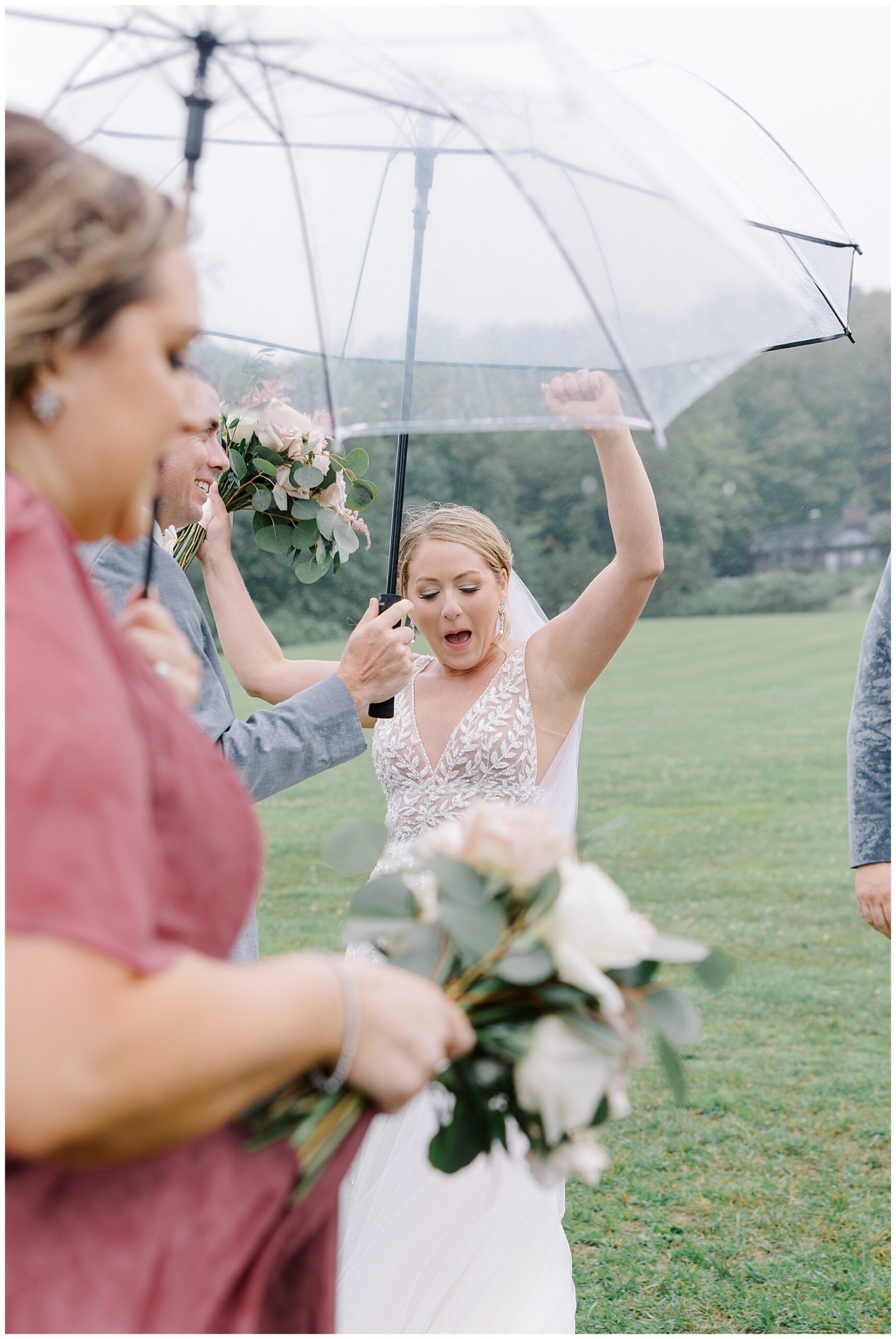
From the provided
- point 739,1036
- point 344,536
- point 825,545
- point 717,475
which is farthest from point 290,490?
point 825,545

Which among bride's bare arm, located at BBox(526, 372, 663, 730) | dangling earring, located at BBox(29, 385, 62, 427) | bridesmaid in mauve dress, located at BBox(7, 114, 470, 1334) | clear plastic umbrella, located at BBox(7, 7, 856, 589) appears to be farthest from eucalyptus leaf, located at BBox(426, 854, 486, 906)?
bride's bare arm, located at BBox(526, 372, 663, 730)

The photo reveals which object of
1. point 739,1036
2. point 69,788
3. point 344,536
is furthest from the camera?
point 739,1036

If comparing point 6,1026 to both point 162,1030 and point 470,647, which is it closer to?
point 162,1030

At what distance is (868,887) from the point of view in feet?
9.43

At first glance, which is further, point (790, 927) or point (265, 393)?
point (790, 927)

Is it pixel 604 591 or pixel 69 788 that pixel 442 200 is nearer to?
pixel 604 591

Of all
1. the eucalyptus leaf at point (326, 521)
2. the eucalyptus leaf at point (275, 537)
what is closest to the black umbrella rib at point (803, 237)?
the eucalyptus leaf at point (326, 521)

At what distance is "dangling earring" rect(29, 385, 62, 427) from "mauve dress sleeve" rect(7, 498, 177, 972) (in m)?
0.12

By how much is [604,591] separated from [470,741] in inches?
22.9

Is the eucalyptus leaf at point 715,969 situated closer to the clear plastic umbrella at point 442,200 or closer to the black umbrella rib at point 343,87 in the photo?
the clear plastic umbrella at point 442,200

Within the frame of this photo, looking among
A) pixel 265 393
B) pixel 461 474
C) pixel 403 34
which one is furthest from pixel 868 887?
pixel 461 474

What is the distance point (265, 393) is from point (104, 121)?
0.68 m

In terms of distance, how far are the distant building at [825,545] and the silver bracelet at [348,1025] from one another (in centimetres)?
3135

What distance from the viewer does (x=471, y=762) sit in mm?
3199
